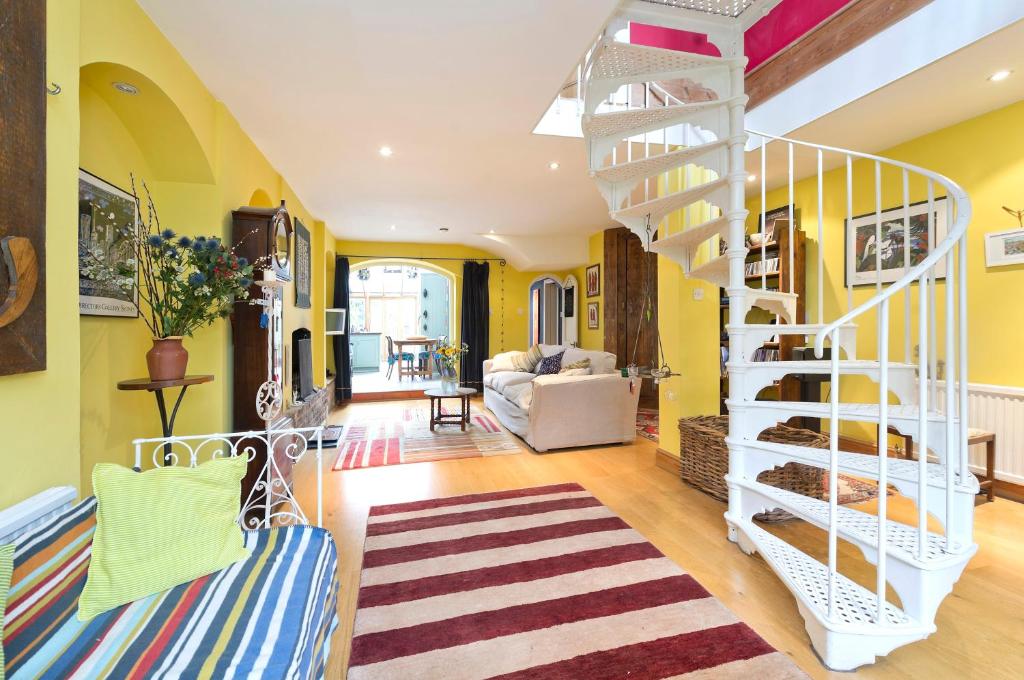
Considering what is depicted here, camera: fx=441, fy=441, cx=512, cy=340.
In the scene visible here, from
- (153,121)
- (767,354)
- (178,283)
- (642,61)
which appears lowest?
(767,354)

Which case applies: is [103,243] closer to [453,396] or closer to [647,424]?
[453,396]

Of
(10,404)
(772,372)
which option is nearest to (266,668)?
Result: (10,404)

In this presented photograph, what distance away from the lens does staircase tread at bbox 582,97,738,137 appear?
7.33ft

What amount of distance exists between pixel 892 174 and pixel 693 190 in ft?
7.84

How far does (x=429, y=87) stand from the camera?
8.27 feet

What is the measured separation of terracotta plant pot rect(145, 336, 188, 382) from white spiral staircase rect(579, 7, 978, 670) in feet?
7.53

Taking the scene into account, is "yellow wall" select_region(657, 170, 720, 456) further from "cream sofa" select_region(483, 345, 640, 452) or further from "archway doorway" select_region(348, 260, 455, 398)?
"archway doorway" select_region(348, 260, 455, 398)

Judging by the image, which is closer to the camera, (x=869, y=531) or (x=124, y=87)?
(x=869, y=531)

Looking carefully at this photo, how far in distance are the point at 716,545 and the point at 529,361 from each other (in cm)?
394

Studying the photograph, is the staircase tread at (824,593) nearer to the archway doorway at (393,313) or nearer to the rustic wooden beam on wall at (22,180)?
the rustic wooden beam on wall at (22,180)

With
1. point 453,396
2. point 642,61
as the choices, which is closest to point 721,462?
point 642,61

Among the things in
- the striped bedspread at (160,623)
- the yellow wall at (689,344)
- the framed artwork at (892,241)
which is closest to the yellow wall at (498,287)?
the yellow wall at (689,344)

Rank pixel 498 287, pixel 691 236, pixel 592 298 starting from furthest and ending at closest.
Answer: pixel 498 287
pixel 592 298
pixel 691 236

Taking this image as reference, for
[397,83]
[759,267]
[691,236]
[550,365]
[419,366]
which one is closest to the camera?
[397,83]
